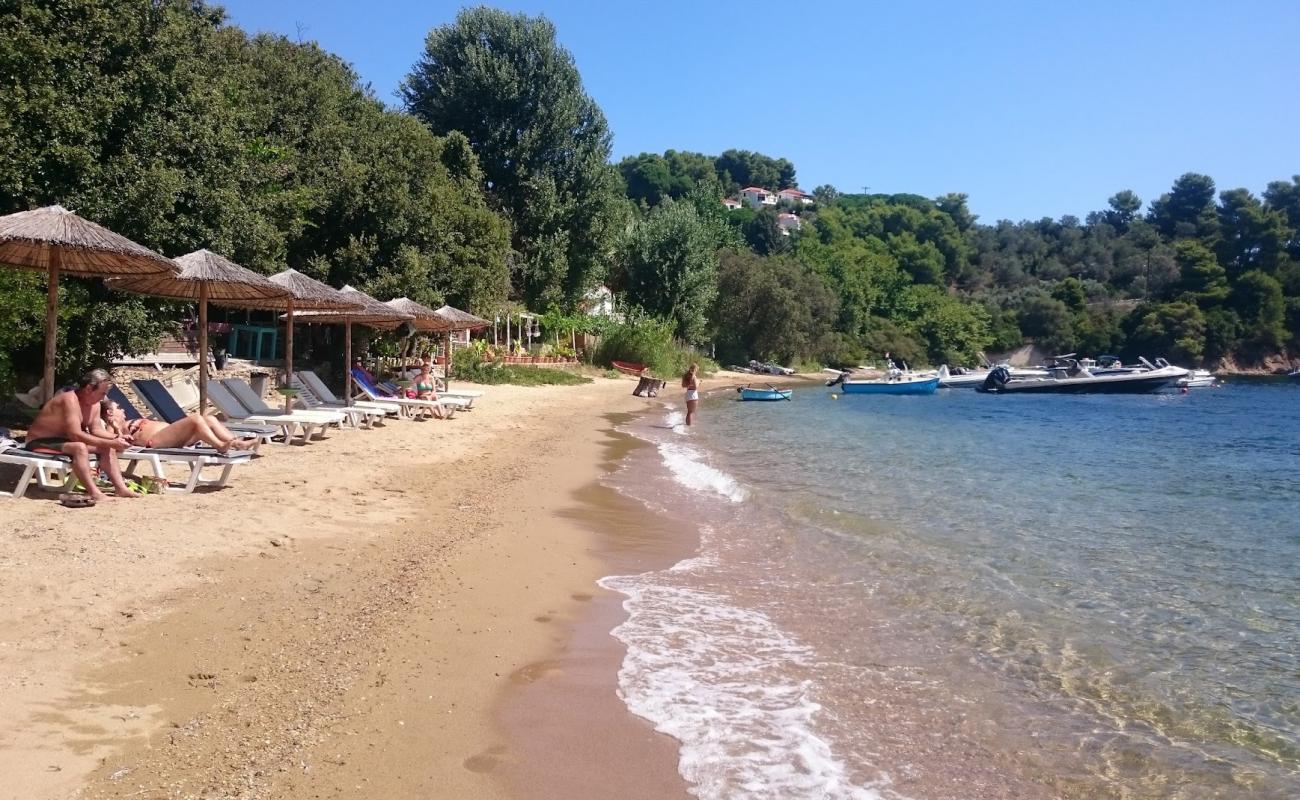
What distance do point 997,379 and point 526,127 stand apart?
104 ft

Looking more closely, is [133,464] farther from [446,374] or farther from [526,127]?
[526,127]

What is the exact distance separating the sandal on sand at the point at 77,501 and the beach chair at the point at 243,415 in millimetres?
4603

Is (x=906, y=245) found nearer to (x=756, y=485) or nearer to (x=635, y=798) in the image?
(x=756, y=485)

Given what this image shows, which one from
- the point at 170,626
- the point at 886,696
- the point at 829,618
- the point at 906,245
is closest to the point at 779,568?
the point at 829,618

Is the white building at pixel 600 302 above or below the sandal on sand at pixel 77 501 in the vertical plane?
above

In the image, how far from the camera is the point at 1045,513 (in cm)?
1168

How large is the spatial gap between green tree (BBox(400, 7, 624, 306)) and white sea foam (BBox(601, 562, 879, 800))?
32.0m

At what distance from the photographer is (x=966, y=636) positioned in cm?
622

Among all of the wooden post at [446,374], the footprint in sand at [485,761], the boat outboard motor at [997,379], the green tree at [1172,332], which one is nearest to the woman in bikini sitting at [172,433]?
the footprint in sand at [485,761]

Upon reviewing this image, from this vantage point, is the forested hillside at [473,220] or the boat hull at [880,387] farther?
the boat hull at [880,387]

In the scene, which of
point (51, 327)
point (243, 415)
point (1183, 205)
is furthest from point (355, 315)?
point (1183, 205)

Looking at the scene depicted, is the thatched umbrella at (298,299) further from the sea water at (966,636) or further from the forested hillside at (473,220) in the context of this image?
the sea water at (966,636)

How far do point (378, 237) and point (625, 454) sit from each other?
12696 millimetres

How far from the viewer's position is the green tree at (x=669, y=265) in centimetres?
4684
